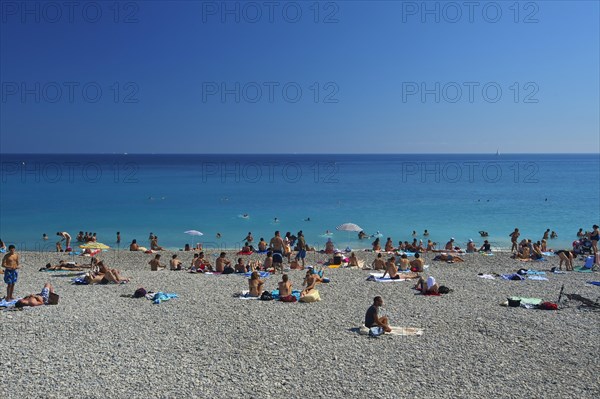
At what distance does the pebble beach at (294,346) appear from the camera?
8078 millimetres

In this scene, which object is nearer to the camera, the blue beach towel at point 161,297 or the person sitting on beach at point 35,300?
the person sitting on beach at point 35,300

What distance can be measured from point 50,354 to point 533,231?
33.3 metres

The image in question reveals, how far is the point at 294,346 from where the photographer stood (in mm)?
9930

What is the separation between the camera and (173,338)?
1033cm

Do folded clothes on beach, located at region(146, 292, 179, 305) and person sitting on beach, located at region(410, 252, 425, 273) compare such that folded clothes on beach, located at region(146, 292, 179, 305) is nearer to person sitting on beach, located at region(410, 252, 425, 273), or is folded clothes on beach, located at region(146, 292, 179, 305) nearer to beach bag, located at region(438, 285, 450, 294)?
beach bag, located at region(438, 285, 450, 294)

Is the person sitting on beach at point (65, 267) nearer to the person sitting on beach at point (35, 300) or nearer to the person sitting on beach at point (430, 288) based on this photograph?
the person sitting on beach at point (35, 300)

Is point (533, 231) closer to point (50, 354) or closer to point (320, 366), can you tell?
point (320, 366)

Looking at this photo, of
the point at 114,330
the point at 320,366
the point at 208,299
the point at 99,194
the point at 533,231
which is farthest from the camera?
the point at 99,194

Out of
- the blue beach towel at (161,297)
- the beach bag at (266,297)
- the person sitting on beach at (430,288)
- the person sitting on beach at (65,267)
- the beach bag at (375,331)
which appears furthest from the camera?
the person sitting on beach at (65,267)

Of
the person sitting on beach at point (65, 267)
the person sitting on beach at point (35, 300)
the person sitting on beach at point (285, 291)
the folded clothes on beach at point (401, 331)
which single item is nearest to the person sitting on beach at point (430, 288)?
the folded clothes on beach at point (401, 331)

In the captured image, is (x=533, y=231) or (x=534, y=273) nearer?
(x=534, y=273)

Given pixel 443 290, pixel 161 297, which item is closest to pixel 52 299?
pixel 161 297

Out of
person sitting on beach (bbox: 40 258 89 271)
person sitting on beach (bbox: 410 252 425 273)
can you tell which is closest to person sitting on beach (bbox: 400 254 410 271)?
person sitting on beach (bbox: 410 252 425 273)

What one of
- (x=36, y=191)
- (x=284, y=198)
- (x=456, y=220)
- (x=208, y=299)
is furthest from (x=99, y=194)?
(x=208, y=299)
